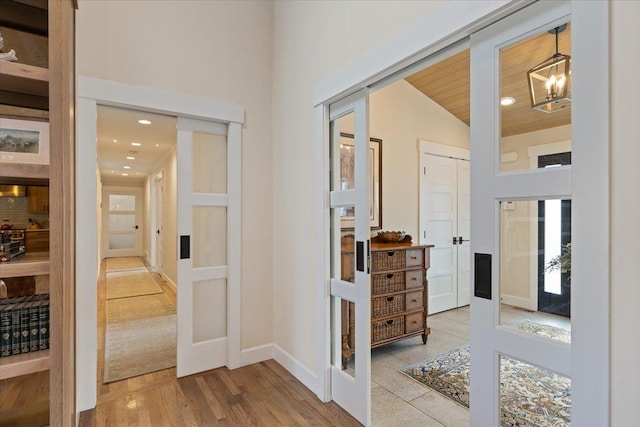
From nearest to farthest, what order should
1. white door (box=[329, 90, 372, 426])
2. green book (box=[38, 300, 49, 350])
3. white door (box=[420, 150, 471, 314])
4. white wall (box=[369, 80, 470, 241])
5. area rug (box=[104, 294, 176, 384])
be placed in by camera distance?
green book (box=[38, 300, 49, 350]) < white door (box=[329, 90, 372, 426]) < area rug (box=[104, 294, 176, 384]) < white wall (box=[369, 80, 470, 241]) < white door (box=[420, 150, 471, 314])

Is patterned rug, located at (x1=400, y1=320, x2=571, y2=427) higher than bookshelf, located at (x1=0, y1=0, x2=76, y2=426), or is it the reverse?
bookshelf, located at (x1=0, y1=0, x2=76, y2=426)

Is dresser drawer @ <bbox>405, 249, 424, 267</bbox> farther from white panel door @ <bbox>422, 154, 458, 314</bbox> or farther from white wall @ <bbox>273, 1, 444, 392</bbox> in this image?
white wall @ <bbox>273, 1, 444, 392</bbox>

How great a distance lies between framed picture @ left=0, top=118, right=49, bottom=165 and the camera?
144cm

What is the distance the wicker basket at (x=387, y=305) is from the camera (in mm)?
3101

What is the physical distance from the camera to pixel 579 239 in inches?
44.8

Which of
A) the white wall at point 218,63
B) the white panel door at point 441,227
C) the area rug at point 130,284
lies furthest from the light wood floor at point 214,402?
the area rug at point 130,284

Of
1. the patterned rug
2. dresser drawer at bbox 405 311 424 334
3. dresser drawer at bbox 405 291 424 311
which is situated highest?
the patterned rug

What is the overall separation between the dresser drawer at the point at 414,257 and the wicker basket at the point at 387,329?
55cm

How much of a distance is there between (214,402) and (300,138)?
6.99 ft

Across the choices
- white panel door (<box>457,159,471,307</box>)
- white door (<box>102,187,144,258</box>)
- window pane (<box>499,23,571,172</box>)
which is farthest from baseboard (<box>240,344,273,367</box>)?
white door (<box>102,187,144,258</box>)

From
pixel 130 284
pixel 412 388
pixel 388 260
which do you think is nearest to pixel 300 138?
pixel 388 260

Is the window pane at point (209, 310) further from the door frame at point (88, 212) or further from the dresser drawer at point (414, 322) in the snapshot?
the dresser drawer at point (414, 322)

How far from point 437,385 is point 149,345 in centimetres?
283

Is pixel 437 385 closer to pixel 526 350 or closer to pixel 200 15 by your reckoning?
pixel 526 350
